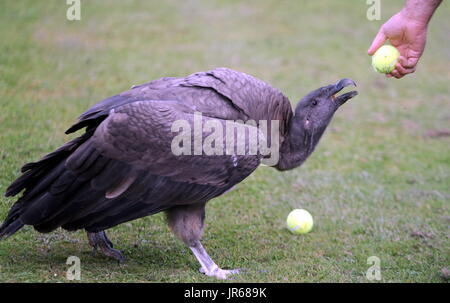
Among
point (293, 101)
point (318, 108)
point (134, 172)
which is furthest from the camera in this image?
point (293, 101)

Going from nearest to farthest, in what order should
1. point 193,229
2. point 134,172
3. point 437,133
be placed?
point 134,172
point 193,229
point 437,133

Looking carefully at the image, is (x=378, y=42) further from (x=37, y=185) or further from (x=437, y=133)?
(x=437, y=133)

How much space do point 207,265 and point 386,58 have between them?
2341 millimetres

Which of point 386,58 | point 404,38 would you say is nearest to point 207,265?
point 386,58

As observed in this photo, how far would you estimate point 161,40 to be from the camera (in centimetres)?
1165

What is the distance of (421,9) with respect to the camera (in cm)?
497

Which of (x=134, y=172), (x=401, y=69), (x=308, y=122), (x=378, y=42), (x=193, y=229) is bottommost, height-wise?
(x=193, y=229)

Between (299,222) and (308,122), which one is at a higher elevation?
(308,122)

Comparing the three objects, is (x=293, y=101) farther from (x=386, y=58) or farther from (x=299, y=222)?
(x=386, y=58)

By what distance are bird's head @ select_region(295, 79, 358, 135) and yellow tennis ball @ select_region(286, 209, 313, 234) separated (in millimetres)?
923

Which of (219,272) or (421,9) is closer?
(219,272)

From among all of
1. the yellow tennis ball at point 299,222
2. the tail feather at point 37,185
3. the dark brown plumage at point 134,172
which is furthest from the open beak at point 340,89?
the tail feather at point 37,185

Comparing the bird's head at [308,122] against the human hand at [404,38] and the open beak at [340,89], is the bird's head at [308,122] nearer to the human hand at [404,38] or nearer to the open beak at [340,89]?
the open beak at [340,89]

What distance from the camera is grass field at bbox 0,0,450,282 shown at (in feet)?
16.9
